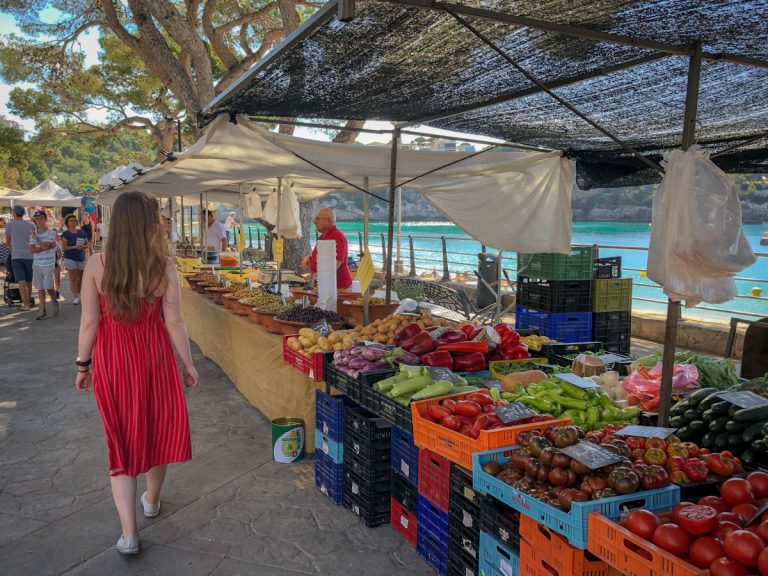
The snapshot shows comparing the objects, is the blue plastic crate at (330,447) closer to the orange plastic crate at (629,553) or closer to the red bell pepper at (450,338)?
the red bell pepper at (450,338)

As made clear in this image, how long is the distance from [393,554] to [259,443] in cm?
200

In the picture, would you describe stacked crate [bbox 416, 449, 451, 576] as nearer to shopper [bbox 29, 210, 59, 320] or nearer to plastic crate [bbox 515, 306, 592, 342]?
plastic crate [bbox 515, 306, 592, 342]

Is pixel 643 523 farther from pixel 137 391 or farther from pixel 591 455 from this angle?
pixel 137 391

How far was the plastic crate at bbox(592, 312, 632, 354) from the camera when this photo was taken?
24.5ft

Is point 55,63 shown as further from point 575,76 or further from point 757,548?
point 757,548

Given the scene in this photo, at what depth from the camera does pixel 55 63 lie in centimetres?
1752

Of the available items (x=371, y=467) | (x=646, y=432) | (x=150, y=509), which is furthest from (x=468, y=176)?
(x=150, y=509)

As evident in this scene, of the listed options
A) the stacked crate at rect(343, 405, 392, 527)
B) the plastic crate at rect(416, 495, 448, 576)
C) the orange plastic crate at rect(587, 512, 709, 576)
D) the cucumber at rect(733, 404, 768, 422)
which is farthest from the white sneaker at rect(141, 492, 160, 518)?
the cucumber at rect(733, 404, 768, 422)

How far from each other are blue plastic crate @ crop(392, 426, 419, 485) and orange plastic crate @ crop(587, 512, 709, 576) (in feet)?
4.58

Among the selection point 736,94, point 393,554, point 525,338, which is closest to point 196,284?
point 525,338

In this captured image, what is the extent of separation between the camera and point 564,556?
208cm

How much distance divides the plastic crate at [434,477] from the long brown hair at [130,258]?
172 cm

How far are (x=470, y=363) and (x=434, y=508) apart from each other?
3.84ft

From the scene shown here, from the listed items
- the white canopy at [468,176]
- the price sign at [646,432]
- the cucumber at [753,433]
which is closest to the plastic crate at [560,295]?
the white canopy at [468,176]
